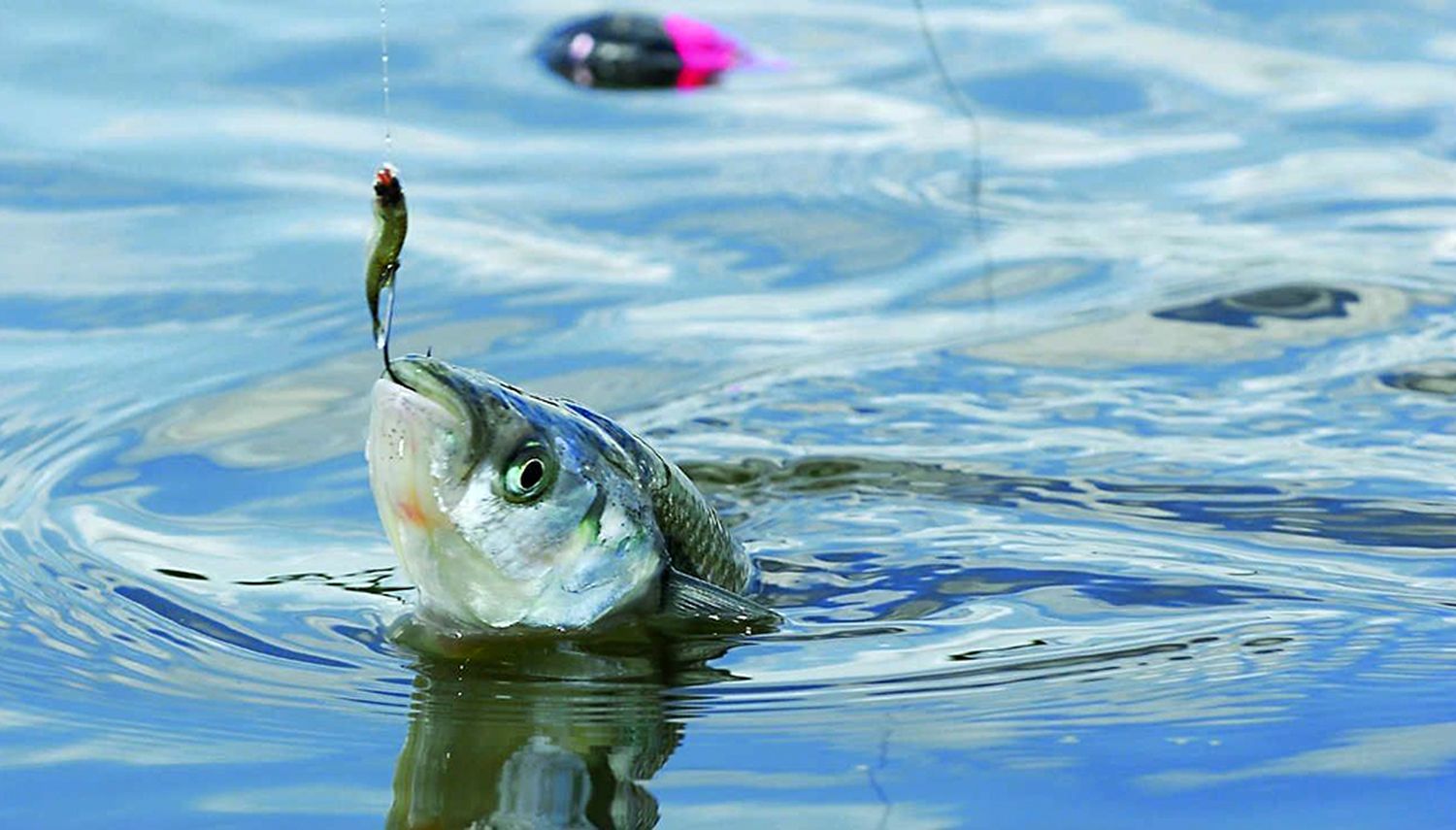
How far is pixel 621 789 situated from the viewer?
300 centimetres

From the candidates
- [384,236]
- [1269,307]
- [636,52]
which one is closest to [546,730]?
[384,236]

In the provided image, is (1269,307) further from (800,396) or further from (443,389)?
(443,389)

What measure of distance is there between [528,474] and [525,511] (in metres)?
0.06

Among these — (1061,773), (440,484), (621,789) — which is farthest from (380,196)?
(1061,773)

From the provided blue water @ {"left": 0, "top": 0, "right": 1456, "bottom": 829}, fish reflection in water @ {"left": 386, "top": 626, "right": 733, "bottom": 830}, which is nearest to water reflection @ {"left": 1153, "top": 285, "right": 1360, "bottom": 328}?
blue water @ {"left": 0, "top": 0, "right": 1456, "bottom": 829}

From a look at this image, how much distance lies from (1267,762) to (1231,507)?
1.45 m

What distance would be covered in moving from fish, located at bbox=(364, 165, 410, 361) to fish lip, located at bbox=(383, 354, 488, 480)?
0.03 m

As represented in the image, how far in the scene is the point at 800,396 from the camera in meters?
5.28

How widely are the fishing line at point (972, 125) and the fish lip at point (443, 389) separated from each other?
2911 mm

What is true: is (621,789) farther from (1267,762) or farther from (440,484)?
(1267,762)

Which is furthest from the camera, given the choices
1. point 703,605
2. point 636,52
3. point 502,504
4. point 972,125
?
point 636,52

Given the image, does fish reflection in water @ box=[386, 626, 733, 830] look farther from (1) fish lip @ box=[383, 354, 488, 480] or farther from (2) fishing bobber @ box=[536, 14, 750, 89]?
(2) fishing bobber @ box=[536, 14, 750, 89]

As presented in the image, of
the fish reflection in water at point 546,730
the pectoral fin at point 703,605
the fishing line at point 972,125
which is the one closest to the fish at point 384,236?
the fish reflection in water at point 546,730

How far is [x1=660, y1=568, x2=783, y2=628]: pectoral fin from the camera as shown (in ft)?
11.7
